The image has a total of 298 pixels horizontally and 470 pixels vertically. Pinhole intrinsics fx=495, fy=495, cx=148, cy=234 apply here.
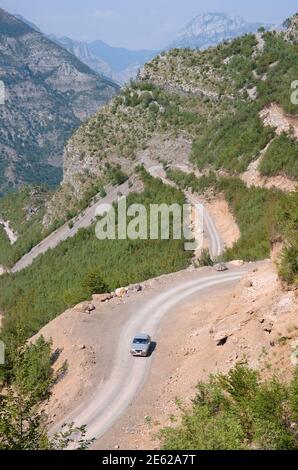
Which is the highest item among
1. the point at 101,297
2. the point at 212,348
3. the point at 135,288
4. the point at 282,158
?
the point at 282,158

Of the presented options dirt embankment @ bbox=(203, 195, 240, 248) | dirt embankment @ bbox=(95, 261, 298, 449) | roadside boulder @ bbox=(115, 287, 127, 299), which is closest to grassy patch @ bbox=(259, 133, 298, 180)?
dirt embankment @ bbox=(203, 195, 240, 248)

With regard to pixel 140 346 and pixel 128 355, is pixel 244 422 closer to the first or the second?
pixel 140 346

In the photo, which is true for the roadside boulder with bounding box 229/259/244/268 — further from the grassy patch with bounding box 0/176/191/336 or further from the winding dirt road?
the grassy patch with bounding box 0/176/191/336

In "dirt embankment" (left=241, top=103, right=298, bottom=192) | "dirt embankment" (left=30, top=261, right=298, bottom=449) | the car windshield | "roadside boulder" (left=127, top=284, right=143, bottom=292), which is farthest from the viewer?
"dirt embankment" (left=241, top=103, right=298, bottom=192)

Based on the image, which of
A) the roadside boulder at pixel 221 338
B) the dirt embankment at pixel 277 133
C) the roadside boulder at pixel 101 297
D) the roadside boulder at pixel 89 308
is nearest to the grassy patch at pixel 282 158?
the dirt embankment at pixel 277 133

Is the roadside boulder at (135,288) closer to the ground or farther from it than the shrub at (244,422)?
farther from it

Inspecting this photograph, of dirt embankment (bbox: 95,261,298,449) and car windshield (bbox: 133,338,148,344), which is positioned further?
car windshield (bbox: 133,338,148,344)

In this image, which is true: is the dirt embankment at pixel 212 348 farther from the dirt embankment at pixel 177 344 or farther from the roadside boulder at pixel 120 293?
the roadside boulder at pixel 120 293

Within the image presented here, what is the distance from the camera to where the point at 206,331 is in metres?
30.7

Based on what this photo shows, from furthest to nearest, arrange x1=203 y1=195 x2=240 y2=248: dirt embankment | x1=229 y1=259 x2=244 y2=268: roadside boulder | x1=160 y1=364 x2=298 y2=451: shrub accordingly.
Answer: x1=203 y1=195 x2=240 y2=248: dirt embankment < x1=229 y1=259 x2=244 y2=268: roadside boulder < x1=160 y1=364 x2=298 y2=451: shrub

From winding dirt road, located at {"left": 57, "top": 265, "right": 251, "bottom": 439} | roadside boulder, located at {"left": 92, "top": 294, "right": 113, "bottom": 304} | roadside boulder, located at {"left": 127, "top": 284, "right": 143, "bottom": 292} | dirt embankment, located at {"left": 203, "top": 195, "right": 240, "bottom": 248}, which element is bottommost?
winding dirt road, located at {"left": 57, "top": 265, "right": 251, "bottom": 439}

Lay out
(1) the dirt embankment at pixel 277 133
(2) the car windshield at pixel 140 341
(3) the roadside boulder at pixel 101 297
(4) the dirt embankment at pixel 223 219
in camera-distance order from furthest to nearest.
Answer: (1) the dirt embankment at pixel 277 133
(4) the dirt embankment at pixel 223 219
(3) the roadside boulder at pixel 101 297
(2) the car windshield at pixel 140 341

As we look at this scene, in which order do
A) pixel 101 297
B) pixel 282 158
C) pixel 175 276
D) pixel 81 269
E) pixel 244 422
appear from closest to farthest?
pixel 244 422 < pixel 101 297 < pixel 175 276 < pixel 282 158 < pixel 81 269

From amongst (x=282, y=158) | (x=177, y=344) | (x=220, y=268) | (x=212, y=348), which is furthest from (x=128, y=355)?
(x=282, y=158)
